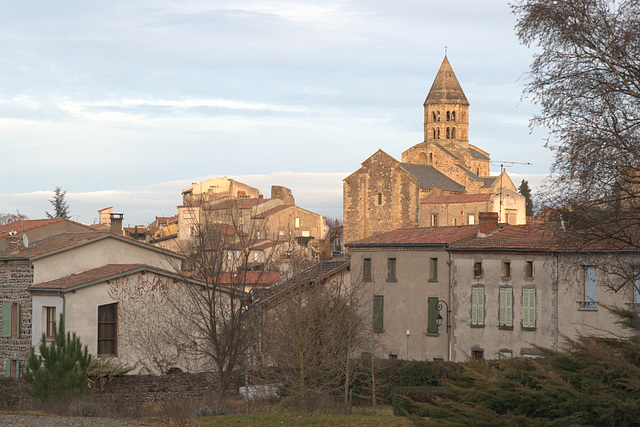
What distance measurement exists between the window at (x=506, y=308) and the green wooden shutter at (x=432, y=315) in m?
3.37

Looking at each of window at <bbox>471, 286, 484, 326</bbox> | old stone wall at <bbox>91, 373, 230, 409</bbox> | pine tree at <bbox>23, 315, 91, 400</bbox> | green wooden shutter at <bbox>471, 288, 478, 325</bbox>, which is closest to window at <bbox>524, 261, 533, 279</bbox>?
window at <bbox>471, 286, 484, 326</bbox>

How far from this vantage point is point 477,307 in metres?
35.6

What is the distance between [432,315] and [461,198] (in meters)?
48.2

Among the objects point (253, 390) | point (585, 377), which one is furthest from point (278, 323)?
point (585, 377)

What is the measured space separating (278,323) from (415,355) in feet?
36.3

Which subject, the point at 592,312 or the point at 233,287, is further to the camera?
the point at 592,312

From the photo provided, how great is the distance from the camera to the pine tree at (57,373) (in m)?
21.2

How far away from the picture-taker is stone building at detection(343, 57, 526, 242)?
8369 centimetres

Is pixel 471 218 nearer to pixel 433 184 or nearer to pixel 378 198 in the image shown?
pixel 433 184

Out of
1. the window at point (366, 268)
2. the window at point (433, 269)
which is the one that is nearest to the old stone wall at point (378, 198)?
the window at point (366, 268)

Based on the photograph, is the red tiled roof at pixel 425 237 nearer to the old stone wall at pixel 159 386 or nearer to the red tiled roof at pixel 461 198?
the old stone wall at pixel 159 386

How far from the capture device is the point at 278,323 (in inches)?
1118

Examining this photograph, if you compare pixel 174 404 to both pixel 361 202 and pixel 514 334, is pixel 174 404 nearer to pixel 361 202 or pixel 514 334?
pixel 514 334

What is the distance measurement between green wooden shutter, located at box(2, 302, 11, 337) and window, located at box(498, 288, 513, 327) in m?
19.7
